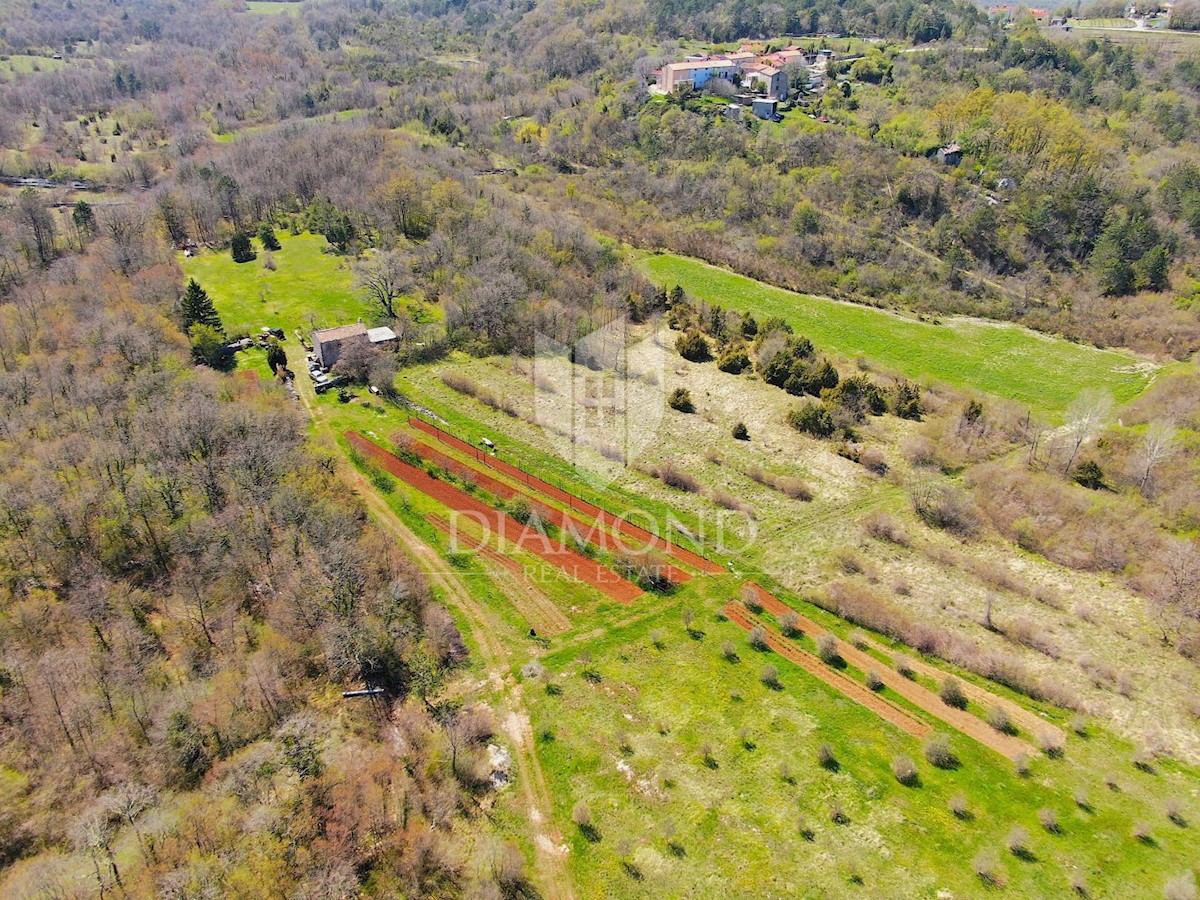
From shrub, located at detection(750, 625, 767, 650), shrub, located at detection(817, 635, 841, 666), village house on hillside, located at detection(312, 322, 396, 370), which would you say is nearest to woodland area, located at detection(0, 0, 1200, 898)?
village house on hillside, located at detection(312, 322, 396, 370)

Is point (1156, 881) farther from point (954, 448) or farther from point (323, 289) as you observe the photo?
point (323, 289)

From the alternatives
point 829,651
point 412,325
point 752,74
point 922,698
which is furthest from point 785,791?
point 752,74

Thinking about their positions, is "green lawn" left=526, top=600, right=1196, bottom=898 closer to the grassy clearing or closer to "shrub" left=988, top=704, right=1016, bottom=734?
"shrub" left=988, top=704, right=1016, bottom=734

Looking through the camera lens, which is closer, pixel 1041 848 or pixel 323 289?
pixel 1041 848

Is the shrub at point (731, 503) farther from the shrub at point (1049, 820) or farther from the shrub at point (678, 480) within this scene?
the shrub at point (1049, 820)

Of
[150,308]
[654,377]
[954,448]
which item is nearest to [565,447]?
[654,377]
